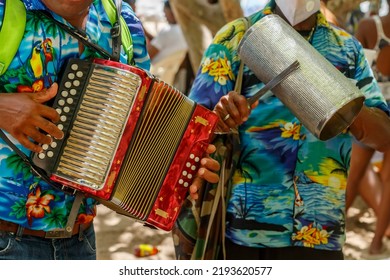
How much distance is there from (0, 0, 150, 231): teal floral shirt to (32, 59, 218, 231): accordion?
0.22 feet

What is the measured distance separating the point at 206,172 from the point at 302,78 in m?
0.48

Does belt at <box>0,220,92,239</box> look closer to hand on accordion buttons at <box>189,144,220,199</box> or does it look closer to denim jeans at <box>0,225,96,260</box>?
denim jeans at <box>0,225,96,260</box>

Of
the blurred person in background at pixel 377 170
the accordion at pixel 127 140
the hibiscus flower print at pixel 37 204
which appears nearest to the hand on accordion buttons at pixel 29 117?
the accordion at pixel 127 140

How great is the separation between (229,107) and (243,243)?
24.2 inches

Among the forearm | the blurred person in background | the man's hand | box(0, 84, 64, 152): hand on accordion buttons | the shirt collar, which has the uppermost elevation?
the shirt collar

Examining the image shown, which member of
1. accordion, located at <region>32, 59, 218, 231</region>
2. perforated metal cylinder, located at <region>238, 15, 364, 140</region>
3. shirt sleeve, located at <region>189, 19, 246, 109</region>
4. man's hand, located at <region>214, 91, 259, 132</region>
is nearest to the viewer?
accordion, located at <region>32, 59, 218, 231</region>

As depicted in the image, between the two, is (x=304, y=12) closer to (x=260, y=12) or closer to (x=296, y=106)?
(x=260, y=12)

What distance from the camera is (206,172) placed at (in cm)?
293

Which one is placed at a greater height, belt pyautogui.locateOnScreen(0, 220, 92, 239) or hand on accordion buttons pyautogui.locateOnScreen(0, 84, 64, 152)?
hand on accordion buttons pyautogui.locateOnScreen(0, 84, 64, 152)

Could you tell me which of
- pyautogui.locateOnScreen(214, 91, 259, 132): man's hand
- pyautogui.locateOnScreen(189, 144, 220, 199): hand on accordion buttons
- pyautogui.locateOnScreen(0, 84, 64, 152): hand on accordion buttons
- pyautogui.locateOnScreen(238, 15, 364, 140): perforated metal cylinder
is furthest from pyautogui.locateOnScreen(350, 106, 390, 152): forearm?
pyautogui.locateOnScreen(0, 84, 64, 152): hand on accordion buttons

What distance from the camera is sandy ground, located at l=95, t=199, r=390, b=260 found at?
6.17 m

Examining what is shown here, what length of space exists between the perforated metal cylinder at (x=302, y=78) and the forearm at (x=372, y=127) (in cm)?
19

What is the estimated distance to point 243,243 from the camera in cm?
331

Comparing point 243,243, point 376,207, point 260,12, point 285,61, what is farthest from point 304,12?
point 376,207
